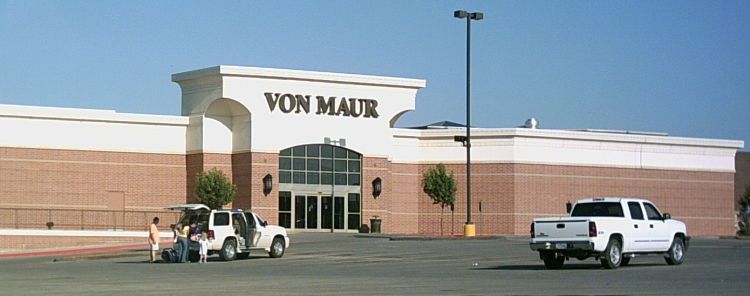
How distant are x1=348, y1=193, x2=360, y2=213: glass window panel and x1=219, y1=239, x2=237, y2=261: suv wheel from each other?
22.9m

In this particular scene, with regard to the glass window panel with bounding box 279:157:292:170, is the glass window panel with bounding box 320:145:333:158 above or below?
above

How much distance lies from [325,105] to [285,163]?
3356mm

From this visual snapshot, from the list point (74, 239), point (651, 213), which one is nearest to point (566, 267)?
point (651, 213)

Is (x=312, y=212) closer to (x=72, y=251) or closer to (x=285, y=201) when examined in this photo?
(x=285, y=201)

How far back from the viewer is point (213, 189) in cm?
5875

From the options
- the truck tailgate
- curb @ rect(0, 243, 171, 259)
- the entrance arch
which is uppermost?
the entrance arch

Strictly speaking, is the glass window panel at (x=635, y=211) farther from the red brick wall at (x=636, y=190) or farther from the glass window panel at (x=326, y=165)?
the red brick wall at (x=636, y=190)

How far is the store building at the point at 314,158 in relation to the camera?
58.3 m

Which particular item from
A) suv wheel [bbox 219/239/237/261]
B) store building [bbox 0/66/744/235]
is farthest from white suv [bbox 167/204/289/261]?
store building [bbox 0/66/744/235]

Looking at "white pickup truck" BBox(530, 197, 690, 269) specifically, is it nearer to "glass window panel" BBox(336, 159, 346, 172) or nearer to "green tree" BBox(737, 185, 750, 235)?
"glass window panel" BBox(336, 159, 346, 172)

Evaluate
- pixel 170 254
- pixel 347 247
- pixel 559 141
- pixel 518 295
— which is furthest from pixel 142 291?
pixel 559 141

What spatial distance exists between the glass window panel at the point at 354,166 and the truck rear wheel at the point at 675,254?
31.7 meters

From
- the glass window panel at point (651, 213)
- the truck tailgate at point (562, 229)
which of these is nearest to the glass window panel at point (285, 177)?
the glass window panel at point (651, 213)

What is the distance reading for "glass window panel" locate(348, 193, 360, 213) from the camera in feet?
208
